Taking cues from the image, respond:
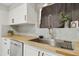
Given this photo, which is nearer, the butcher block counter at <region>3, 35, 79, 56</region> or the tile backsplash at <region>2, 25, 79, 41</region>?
the butcher block counter at <region>3, 35, 79, 56</region>

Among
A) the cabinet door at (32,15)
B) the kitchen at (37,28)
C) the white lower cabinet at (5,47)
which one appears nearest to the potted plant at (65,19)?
the kitchen at (37,28)

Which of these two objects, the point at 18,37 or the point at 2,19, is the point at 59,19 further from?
Answer: the point at 2,19

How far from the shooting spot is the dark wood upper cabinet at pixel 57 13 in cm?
149

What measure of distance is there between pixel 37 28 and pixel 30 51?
49 cm

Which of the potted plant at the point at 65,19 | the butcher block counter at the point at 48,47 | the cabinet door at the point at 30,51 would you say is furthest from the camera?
the potted plant at the point at 65,19

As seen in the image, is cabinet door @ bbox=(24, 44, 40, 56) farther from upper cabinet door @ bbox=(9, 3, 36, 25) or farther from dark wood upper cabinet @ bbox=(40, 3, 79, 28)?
dark wood upper cabinet @ bbox=(40, 3, 79, 28)

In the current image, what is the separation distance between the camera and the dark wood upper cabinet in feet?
4.90

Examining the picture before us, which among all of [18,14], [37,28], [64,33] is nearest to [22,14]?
[18,14]

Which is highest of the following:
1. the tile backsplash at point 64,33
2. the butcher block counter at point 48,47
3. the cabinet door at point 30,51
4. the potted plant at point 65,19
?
the potted plant at point 65,19

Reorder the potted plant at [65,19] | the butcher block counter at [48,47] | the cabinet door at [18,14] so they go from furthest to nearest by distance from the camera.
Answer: the potted plant at [65,19]
the cabinet door at [18,14]
the butcher block counter at [48,47]

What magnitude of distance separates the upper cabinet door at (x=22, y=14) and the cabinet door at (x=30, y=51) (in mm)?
320

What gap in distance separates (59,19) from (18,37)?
1.82 ft

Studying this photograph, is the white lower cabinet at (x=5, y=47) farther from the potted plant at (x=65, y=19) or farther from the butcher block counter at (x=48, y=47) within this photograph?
the potted plant at (x=65, y=19)

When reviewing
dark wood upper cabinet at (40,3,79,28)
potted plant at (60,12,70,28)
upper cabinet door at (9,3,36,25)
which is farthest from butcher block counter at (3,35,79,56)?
potted plant at (60,12,70,28)
